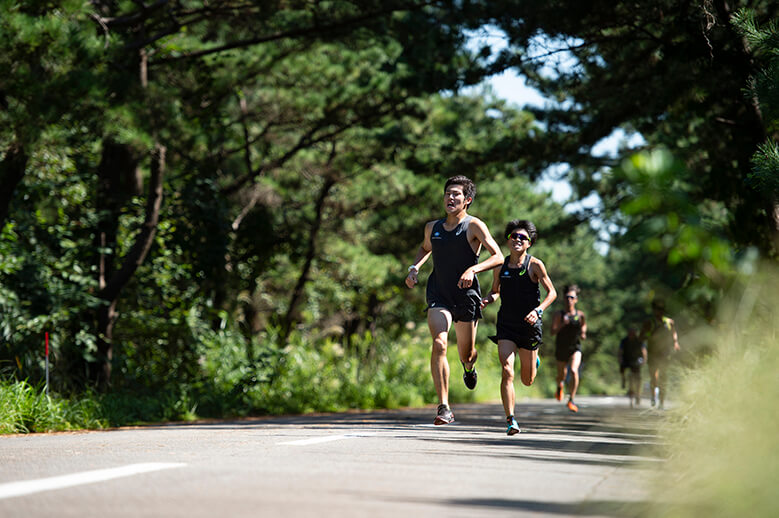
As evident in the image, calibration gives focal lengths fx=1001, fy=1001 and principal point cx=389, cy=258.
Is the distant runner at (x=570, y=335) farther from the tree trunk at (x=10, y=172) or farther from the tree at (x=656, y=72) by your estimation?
the tree trunk at (x=10, y=172)

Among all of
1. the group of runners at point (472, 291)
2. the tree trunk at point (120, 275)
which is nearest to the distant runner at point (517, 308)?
the group of runners at point (472, 291)

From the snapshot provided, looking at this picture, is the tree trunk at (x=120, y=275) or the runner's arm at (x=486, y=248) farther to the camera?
the tree trunk at (x=120, y=275)

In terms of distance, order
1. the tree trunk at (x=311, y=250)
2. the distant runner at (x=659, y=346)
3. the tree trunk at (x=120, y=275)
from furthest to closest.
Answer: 1. the tree trunk at (x=311, y=250)
2. the distant runner at (x=659, y=346)
3. the tree trunk at (x=120, y=275)

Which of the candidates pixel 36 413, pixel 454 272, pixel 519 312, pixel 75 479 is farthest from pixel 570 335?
pixel 75 479

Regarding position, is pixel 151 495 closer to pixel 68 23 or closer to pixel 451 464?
pixel 451 464

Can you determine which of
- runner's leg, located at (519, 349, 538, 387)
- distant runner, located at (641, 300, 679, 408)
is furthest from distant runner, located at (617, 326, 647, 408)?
runner's leg, located at (519, 349, 538, 387)

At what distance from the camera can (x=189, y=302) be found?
16984 millimetres

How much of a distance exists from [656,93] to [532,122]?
8.01 meters

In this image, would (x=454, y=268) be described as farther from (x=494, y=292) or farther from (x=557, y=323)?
(x=557, y=323)

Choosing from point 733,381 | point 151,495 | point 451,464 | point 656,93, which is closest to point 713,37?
point 656,93

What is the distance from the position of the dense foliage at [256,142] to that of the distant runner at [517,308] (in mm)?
1496

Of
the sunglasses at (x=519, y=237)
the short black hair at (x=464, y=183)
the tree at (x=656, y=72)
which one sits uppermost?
the tree at (x=656, y=72)

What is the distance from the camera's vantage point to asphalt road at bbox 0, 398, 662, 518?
4.15 m

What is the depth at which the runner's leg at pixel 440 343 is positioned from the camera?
364 inches
